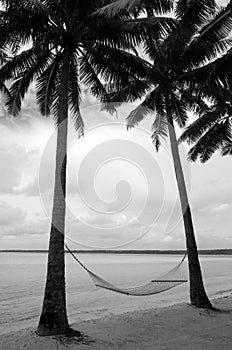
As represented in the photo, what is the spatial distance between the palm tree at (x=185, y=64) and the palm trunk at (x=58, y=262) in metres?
2.97

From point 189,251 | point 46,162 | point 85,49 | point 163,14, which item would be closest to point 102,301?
point 189,251

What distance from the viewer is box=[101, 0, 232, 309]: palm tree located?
8.81 metres

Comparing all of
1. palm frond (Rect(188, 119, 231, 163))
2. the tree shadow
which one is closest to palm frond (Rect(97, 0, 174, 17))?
the tree shadow

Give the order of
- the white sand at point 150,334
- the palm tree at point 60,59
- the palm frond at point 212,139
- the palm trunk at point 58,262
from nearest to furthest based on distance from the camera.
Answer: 1. the white sand at point 150,334
2. the palm trunk at point 58,262
3. the palm tree at point 60,59
4. the palm frond at point 212,139

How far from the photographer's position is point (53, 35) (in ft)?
28.0

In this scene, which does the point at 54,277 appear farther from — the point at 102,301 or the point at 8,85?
the point at 102,301

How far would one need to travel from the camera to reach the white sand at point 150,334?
21.2 feet

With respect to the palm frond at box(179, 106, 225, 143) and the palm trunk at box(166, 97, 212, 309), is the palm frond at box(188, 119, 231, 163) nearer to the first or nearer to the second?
the palm frond at box(179, 106, 225, 143)

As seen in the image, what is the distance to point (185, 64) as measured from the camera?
34.5 ft

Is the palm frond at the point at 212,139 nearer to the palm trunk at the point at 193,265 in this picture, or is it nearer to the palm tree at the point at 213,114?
the palm tree at the point at 213,114

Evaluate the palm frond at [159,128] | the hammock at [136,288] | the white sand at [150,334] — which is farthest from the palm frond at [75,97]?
the white sand at [150,334]

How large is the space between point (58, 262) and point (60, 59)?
520cm

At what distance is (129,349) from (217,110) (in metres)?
8.58

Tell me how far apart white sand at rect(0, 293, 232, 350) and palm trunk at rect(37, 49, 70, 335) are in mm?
318
